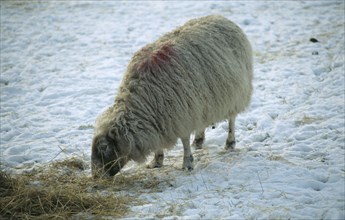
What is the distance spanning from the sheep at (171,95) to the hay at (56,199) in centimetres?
27

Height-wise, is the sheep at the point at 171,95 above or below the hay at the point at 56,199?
above

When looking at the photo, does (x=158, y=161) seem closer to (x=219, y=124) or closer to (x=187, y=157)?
(x=187, y=157)

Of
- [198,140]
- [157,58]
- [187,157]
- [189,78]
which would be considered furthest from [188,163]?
[157,58]

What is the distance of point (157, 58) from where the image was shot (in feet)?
14.8

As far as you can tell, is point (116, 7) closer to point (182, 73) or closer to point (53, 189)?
point (182, 73)

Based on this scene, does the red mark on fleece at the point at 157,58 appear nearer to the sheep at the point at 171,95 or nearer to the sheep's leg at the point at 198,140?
the sheep at the point at 171,95

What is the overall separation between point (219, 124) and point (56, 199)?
127 inches

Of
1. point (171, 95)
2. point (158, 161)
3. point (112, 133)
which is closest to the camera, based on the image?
point (112, 133)

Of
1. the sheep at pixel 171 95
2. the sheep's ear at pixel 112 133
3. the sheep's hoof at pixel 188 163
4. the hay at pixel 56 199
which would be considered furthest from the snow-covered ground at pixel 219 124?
the sheep's ear at pixel 112 133

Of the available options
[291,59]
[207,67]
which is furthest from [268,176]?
[291,59]

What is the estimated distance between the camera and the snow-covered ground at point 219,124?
395 cm

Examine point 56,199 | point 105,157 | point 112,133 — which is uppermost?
point 112,133

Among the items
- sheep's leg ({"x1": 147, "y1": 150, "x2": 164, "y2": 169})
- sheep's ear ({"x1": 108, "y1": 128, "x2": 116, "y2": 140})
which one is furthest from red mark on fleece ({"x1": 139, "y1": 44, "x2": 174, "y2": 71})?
sheep's leg ({"x1": 147, "y1": 150, "x2": 164, "y2": 169})

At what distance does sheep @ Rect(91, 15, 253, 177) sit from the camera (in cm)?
425
